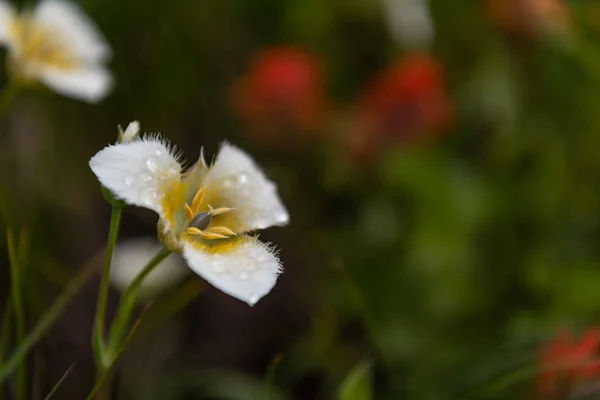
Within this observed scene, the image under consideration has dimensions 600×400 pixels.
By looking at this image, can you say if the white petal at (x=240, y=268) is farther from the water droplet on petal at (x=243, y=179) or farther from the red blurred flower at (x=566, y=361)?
the red blurred flower at (x=566, y=361)

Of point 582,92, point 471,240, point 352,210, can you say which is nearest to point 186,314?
point 352,210

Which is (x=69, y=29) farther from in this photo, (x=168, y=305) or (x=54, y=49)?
(x=168, y=305)

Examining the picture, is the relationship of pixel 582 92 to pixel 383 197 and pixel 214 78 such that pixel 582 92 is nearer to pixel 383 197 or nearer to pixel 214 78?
pixel 383 197

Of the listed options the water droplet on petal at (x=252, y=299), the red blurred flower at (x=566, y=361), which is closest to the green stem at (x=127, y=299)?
the water droplet on petal at (x=252, y=299)

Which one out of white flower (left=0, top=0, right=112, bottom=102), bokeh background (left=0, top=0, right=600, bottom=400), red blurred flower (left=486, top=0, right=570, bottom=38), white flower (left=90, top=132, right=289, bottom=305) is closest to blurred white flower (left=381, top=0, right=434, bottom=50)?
bokeh background (left=0, top=0, right=600, bottom=400)

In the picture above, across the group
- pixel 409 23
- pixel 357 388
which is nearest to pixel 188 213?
pixel 357 388

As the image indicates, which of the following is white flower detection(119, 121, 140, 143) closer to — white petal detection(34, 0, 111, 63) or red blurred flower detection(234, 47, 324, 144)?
white petal detection(34, 0, 111, 63)
